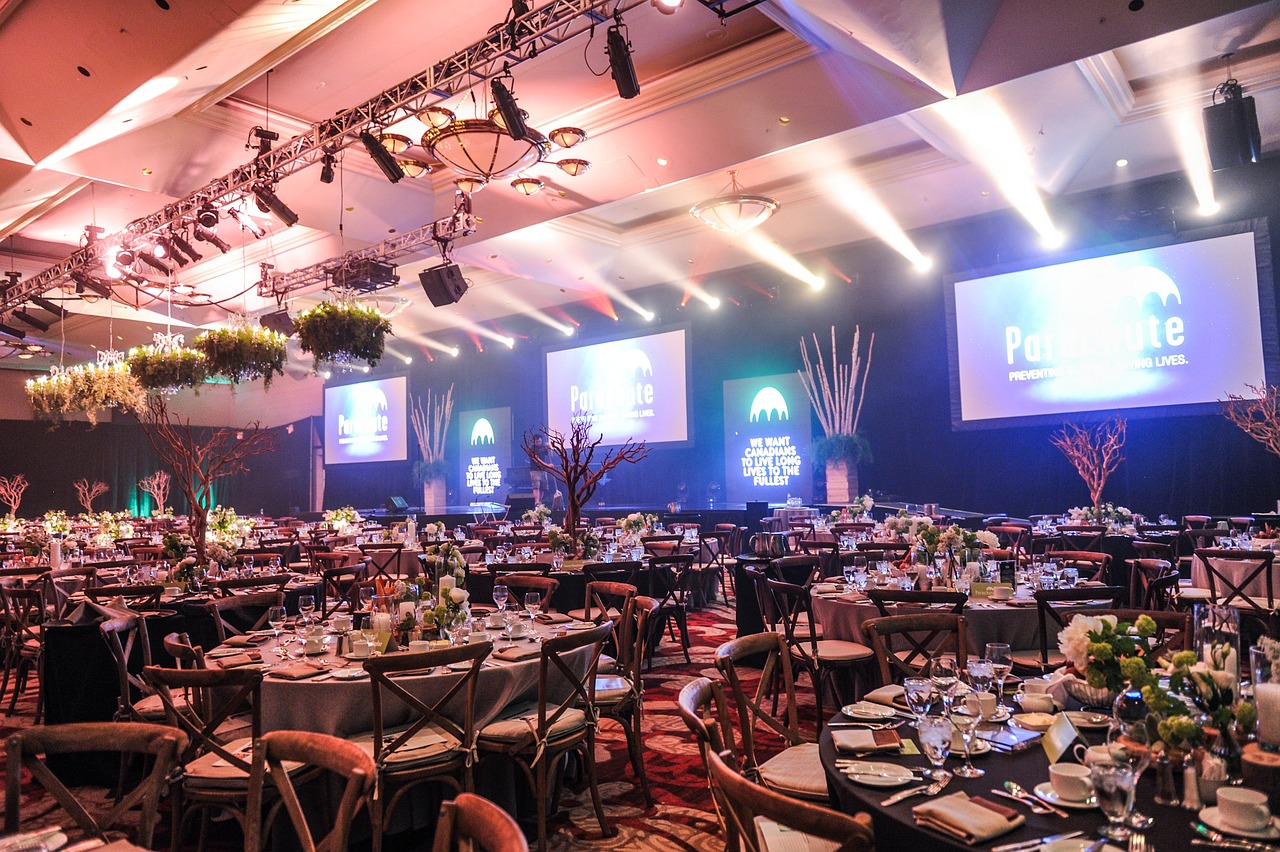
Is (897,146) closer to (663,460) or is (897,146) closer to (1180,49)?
(1180,49)

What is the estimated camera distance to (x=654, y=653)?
693 centimetres

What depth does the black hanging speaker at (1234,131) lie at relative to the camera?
7528 mm

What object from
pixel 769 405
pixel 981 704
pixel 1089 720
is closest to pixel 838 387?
pixel 769 405

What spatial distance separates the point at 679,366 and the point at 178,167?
8500mm

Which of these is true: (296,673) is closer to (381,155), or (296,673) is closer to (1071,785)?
(1071,785)

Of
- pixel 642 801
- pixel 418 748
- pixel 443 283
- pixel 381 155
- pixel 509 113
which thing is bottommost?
pixel 642 801

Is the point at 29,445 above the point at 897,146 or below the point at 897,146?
below

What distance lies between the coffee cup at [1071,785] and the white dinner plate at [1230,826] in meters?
0.20

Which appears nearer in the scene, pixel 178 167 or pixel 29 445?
pixel 178 167

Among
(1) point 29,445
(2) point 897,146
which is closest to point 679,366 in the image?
(2) point 897,146

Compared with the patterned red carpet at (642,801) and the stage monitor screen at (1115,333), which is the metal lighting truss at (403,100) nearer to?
the patterned red carpet at (642,801)

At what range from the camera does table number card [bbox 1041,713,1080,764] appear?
2006 mm

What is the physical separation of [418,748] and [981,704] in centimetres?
207

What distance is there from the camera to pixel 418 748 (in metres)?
3.17
